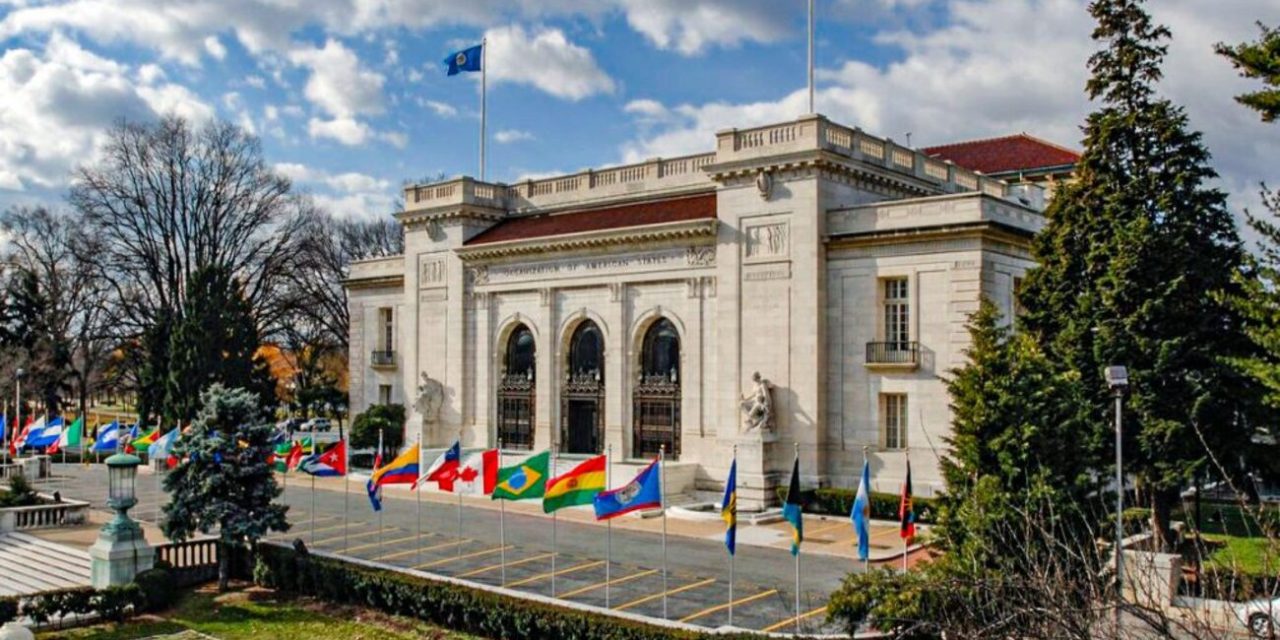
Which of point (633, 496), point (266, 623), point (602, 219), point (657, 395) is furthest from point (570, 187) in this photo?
point (266, 623)

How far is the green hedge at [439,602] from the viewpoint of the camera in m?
18.8

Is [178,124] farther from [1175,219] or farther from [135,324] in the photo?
[1175,219]

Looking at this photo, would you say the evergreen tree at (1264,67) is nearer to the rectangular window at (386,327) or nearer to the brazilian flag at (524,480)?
the brazilian flag at (524,480)

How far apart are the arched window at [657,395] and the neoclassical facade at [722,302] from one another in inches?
3.2

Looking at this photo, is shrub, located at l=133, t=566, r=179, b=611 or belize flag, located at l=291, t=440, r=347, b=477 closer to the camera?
shrub, located at l=133, t=566, r=179, b=611

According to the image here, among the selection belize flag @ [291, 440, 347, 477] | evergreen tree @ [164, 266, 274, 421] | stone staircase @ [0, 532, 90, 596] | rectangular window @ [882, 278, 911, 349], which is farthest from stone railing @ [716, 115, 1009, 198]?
evergreen tree @ [164, 266, 274, 421]

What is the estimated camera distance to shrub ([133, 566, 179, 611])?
23.8m

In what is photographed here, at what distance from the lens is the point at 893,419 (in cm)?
3553

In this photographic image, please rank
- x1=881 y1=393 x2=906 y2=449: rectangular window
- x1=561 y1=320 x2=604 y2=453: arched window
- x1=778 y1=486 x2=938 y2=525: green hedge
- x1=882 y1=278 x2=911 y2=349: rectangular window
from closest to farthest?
x1=778 y1=486 x2=938 y2=525: green hedge
x1=881 y1=393 x2=906 y2=449: rectangular window
x1=882 y1=278 x2=911 y2=349: rectangular window
x1=561 y1=320 x2=604 y2=453: arched window

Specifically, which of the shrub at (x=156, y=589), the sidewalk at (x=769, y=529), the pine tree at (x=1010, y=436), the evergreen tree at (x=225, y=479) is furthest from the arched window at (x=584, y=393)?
the pine tree at (x=1010, y=436)

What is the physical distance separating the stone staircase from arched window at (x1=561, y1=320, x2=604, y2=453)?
18874mm

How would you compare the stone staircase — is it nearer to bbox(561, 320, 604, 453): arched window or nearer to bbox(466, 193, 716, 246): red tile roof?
bbox(561, 320, 604, 453): arched window

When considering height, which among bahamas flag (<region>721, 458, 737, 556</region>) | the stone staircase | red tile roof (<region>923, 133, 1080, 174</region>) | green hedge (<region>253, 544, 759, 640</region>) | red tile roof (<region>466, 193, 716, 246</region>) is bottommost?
the stone staircase

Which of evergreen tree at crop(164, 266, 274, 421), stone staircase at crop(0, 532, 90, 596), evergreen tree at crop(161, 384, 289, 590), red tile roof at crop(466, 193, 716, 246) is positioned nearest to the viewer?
evergreen tree at crop(161, 384, 289, 590)
